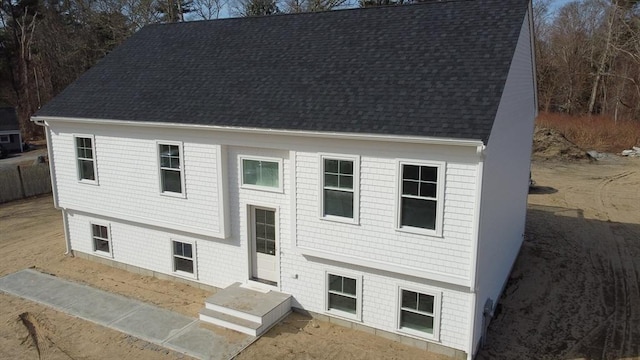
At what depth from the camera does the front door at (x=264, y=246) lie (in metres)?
11.6

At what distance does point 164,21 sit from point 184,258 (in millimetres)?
33589

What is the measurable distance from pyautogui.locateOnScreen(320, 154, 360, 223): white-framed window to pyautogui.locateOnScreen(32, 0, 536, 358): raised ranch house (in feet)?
0.11

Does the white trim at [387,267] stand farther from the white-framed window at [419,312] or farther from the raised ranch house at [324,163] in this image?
the white-framed window at [419,312]

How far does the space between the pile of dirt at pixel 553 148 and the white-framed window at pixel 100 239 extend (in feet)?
94.4

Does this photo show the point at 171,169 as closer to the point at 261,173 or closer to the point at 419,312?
the point at 261,173

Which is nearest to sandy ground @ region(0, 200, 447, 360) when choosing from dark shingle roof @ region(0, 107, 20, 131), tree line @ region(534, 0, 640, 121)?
dark shingle roof @ region(0, 107, 20, 131)

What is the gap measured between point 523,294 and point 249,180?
8016 mm

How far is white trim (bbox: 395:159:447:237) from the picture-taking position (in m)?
8.89

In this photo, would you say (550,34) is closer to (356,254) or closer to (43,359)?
(356,254)

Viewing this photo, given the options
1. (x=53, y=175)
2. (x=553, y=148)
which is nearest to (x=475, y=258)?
(x=53, y=175)

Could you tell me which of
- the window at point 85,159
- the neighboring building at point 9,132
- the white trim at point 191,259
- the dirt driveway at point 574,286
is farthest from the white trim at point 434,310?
the neighboring building at point 9,132

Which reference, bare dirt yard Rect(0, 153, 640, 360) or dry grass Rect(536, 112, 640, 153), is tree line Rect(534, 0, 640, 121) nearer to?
dry grass Rect(536, 112, 640, 153)

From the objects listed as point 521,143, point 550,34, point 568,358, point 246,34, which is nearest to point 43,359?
point 246,34

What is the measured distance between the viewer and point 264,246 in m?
11.8
